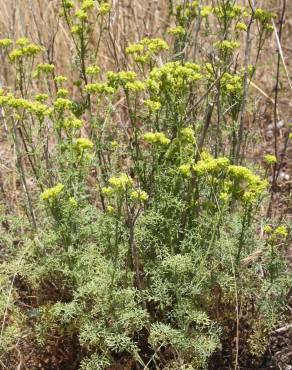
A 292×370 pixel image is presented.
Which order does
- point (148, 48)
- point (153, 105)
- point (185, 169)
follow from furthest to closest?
point (148, 48)
point (153, 105)
point (185, 169)

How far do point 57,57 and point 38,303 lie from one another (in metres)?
3.16

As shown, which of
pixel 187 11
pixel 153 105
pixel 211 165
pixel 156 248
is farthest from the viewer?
pixel 187 11

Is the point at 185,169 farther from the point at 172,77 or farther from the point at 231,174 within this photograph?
the point at 172,77

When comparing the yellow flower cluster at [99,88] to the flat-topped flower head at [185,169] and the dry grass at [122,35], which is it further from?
the dry grass at [122,35]

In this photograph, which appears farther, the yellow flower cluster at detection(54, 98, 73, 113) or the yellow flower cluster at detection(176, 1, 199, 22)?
the yellow flower cluster at detection(176, 1, 199, 22)

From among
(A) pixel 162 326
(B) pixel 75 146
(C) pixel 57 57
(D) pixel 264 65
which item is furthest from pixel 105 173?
(D) pixel 264 65

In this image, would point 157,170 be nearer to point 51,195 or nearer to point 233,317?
point 51,195

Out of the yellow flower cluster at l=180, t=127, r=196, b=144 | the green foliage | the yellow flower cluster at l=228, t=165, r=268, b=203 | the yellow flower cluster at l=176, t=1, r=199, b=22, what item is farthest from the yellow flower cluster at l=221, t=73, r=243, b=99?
the yellow flower cluster at l=228, t=165, r=268, b=203

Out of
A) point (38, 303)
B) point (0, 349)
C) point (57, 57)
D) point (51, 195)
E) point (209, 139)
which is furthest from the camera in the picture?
point (57, 57)

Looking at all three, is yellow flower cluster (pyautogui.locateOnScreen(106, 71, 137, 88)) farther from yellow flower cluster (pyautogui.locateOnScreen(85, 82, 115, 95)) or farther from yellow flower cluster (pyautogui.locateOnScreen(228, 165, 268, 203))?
yellow flower cluster (pyautogui.locateOnScreen(228, 165, 268, 203))

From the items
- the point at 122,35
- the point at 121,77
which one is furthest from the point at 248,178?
the point at 122,35

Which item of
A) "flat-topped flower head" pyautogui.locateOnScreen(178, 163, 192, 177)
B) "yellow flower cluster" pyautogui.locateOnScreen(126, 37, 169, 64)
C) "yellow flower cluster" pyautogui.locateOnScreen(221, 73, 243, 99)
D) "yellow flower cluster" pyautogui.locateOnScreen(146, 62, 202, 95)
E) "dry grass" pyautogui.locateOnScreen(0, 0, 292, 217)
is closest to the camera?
"flat-topped flower head" pyautogui.locateOnScreen(178, 163, 192, 177)

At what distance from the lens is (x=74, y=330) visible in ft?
9.12

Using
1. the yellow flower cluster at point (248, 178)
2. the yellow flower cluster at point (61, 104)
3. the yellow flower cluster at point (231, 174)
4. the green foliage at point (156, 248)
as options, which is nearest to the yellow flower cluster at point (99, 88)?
the green foliage at point (156, 248)
